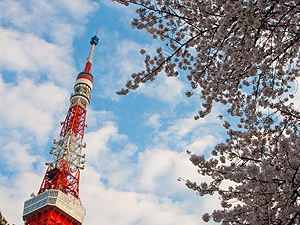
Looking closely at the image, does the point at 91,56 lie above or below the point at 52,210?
above

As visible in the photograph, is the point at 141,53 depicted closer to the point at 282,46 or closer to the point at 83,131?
the point at 282,46

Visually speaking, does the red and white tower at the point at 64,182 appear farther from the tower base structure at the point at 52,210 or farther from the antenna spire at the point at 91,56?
the antenna spire at the point at 91,56

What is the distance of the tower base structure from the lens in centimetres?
2345

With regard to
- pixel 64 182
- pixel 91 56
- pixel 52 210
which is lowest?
pixel 52 210

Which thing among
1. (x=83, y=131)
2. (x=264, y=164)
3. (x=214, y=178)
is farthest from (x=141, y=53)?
(x=83, y=131)

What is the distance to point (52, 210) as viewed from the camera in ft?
77.5

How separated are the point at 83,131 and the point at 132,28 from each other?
28.3 m

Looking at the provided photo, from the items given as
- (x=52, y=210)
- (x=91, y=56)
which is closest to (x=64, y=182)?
(x=52, y=210)

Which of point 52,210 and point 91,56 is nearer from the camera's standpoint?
point 52,210

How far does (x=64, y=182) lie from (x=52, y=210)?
3362mm

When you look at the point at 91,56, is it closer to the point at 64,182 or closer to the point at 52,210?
the point at 64,182

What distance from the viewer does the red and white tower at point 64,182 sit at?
78.2 ft

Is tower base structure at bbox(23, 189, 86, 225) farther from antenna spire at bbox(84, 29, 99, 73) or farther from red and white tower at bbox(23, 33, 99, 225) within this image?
antenna spire at bbox(84, 29, 99, 73)

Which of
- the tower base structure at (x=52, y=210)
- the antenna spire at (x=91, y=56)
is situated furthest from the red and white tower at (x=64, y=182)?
the antenna spire at (x=91, y=56)
